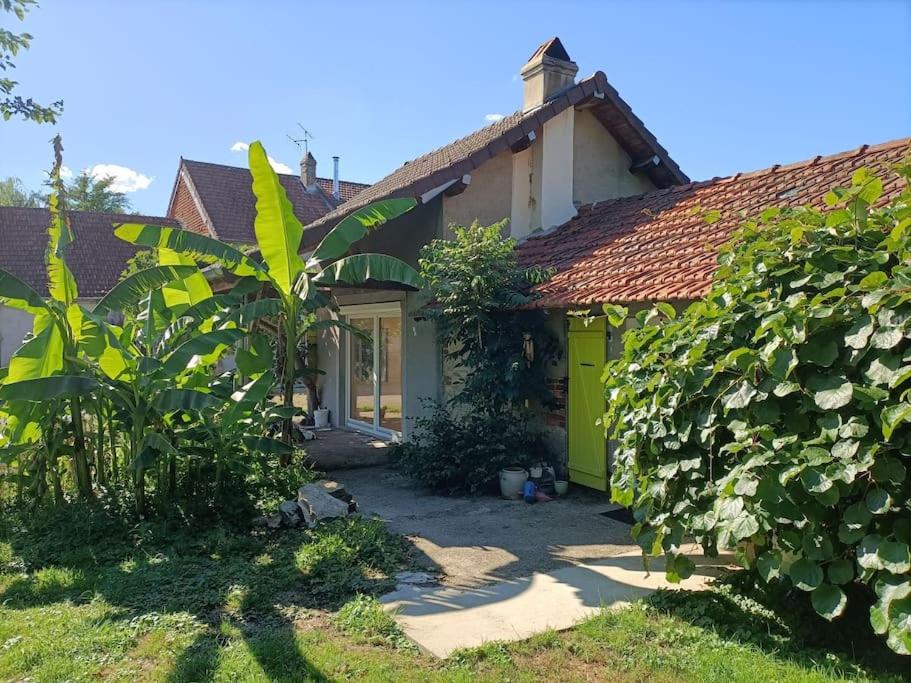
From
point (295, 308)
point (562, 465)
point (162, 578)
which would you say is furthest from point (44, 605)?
point (562, 465)

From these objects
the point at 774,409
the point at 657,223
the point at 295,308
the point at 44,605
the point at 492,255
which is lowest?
the point at 44,605

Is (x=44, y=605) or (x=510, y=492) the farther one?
Result: (x=510, y=492)

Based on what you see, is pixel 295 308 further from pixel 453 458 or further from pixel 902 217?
pixel 902 217

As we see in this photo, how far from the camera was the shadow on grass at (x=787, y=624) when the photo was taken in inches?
149

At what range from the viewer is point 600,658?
3969 millimetres

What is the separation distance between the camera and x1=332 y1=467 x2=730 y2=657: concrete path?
14.9 ft

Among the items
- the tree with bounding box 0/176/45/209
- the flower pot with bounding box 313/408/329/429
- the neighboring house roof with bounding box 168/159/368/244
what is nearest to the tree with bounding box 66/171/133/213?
the tree with bounding box 0/176/45/209

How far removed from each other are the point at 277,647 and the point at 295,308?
421 centimetres

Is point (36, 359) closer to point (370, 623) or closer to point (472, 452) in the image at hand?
point (370, 623)

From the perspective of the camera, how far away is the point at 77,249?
76.7 ft

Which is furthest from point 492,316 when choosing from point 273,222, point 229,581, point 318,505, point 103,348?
point 229,581

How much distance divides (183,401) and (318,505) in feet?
5.75

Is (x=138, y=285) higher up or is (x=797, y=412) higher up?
(x=138, y=285)

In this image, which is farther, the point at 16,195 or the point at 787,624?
the point at 16,195
